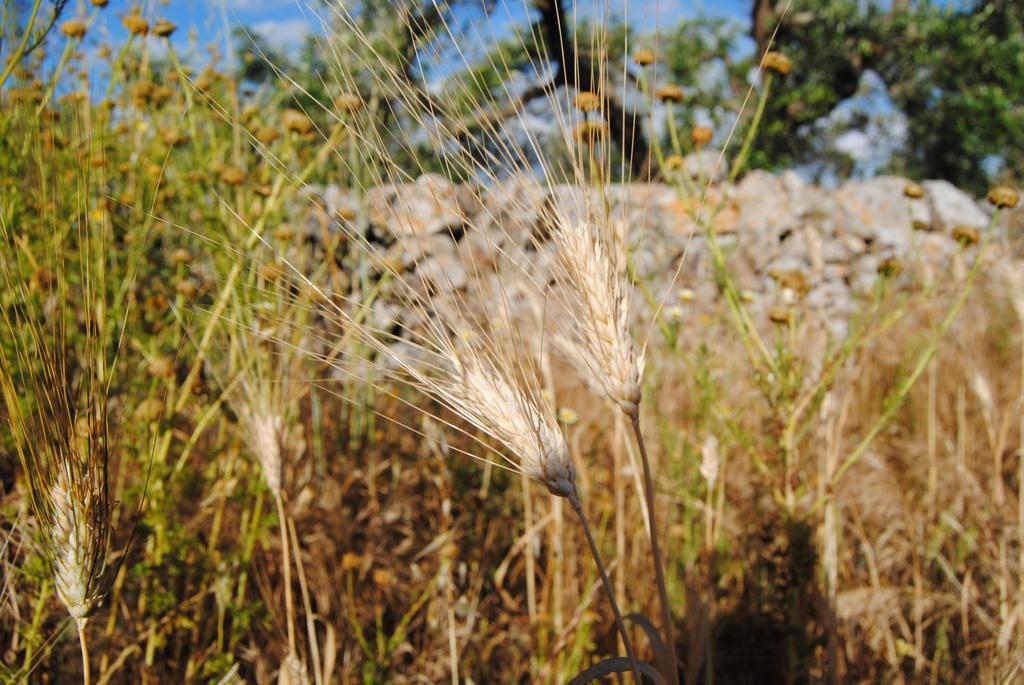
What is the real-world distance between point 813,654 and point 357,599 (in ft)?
3.56

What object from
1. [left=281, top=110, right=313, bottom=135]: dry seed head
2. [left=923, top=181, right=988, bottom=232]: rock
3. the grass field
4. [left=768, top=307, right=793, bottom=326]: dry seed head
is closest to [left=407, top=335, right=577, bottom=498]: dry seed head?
the grass field

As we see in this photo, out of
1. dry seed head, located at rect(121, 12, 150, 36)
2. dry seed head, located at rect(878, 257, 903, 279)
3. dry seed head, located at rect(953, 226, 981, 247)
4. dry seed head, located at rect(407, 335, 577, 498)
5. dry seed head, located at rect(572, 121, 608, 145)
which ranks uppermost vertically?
dry seed head, located at rect(121, 12, 150, 36)

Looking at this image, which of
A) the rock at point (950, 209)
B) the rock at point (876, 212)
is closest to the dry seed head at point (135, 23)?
the rock at point (876, 212)

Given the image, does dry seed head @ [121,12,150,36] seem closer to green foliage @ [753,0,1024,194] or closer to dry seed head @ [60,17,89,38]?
dry seed head @ [60,17,89,38]

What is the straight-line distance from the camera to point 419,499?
224 centimetres

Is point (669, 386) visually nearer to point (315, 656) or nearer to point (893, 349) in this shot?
point (893, 349)

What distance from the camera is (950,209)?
5.70 meters

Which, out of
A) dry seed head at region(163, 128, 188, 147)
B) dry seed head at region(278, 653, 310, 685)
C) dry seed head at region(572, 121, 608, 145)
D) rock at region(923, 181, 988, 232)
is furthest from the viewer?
rock at region(923, 181, 988, 232)

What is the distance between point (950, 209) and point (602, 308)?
237 inches

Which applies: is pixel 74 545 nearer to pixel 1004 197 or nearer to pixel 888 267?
pixel 888 267

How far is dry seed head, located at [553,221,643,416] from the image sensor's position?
2.64 ft

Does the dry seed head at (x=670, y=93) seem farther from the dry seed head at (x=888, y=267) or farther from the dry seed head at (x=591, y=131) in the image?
the dry seed head at (x=591, y=131)

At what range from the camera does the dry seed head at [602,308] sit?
31.6 inches

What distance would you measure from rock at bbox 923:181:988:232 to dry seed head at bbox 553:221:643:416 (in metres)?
5.66
